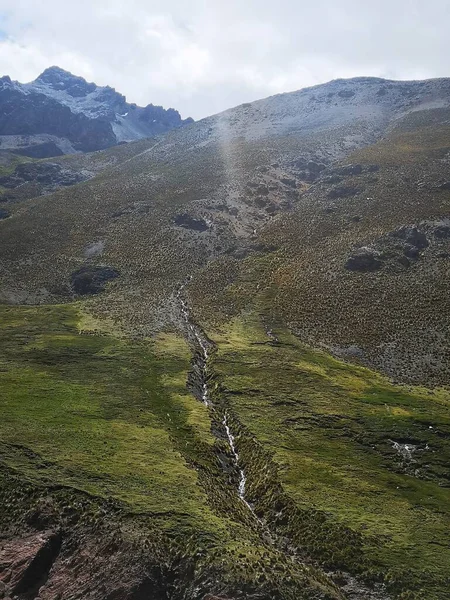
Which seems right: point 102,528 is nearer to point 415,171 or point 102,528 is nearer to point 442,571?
point 442,571

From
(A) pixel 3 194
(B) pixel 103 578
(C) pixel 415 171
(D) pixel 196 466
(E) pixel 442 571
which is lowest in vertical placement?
(E) pixel 442 571

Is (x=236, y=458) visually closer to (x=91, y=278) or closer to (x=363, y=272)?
(x=363, y=272)

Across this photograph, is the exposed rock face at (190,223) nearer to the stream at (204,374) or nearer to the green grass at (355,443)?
the stream at (204,374)

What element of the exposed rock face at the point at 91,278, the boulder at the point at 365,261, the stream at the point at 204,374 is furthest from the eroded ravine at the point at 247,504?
the boulder at the point at 365,261

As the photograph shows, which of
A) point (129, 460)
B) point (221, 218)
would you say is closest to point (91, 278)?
point (221, 218)

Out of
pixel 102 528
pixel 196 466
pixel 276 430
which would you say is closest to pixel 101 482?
pixel 102 528

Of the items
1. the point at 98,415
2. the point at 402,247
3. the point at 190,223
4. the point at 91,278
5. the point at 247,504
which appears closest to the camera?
the point at 247,504
